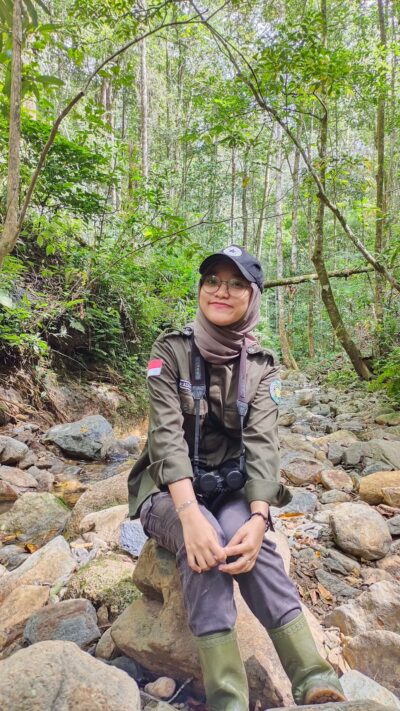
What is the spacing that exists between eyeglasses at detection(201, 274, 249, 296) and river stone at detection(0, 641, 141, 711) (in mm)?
1456

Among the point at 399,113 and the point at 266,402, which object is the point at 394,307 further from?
the point at 266,402

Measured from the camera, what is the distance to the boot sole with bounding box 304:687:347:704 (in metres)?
1.42

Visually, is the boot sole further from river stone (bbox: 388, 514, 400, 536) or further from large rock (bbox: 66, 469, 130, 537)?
large rock (bbox: 66, 469, 130, 537)

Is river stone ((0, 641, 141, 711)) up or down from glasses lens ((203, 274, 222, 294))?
down

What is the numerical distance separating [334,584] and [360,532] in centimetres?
37

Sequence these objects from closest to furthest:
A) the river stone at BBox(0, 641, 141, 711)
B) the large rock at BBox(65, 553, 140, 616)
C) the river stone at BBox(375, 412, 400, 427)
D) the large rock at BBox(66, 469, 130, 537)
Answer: the river stone at BBox(0, 641, 141, 711), the large rock at BBox(65, 553, 140, 616), the large rock at BBox(66, 469, 130, 537), the river stone at BBox(375, 412, 400, 427)

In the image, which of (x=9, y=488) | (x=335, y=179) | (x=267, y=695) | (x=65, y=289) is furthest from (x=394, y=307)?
(x=267, y=695)

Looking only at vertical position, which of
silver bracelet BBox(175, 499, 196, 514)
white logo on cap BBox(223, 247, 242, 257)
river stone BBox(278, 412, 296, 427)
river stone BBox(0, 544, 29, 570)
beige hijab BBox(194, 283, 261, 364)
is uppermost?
white logo on cap BBox(223, 247, 242, 257)

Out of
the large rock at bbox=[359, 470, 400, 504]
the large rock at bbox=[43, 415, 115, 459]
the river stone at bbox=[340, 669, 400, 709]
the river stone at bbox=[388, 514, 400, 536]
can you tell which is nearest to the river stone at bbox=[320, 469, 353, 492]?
the large rock at bbox=[359, 470, 400, 504]

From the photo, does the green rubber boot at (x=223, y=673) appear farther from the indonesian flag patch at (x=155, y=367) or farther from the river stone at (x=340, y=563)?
the river stone at (x=340, y=563)

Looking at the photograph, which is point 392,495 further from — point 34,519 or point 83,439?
point 83,439

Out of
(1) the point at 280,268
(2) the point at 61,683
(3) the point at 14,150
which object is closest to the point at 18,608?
(2) the point at 61,683

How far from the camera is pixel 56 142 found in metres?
6.41

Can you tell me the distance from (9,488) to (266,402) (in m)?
3.48
